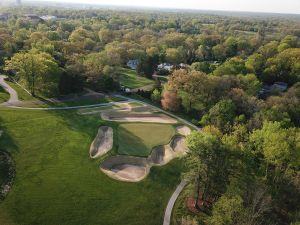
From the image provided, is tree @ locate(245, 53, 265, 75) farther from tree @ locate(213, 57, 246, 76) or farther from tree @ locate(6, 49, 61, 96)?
tree @ locate(6, 49, 61, 96)

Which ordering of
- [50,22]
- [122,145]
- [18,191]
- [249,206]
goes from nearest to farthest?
[249,206] < [18,191] < [122,145] < [50,22]

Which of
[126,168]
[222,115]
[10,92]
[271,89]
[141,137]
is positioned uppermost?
[222,115]

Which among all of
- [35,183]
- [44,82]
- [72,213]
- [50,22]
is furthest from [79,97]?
[50,22]

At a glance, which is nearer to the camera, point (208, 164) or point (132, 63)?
point (208, 164)

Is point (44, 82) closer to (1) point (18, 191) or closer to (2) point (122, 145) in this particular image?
(2) point (122, 145)

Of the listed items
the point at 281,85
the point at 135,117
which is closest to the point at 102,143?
the point at 135,117

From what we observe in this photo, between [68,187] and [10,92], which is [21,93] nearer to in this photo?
[10,92]
